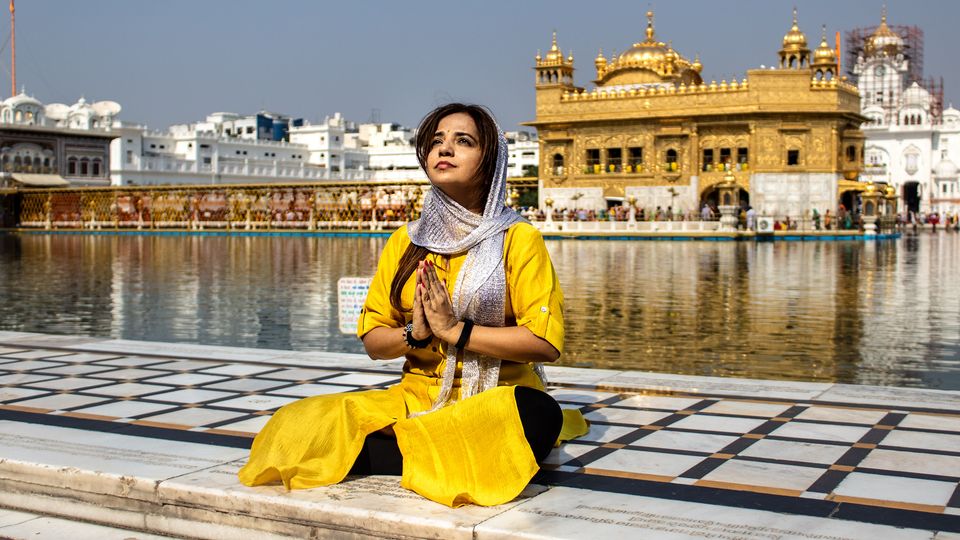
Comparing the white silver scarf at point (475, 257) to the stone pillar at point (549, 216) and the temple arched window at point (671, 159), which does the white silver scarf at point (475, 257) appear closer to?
the stone pillar at point (549, 216)

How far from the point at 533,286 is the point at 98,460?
1785mm

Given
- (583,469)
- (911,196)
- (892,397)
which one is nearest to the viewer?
(583,469)

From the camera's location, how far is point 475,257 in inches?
→ 159

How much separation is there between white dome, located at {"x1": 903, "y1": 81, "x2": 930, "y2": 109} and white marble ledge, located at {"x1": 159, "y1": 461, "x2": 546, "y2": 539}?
8329 centimetres

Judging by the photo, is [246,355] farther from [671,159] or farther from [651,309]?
[671,159]

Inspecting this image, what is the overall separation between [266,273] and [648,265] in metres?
7.59

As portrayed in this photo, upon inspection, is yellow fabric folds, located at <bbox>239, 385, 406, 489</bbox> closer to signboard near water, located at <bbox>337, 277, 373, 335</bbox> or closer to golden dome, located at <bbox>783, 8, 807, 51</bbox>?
signboard near water, located at <bbox>337, 277, 373, 335</bbox>

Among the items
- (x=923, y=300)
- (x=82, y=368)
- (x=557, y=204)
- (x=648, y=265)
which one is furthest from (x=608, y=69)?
(x=82, y=368)

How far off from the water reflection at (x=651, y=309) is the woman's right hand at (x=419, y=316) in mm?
4515

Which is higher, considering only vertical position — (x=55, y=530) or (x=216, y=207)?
(x=216, y=207)

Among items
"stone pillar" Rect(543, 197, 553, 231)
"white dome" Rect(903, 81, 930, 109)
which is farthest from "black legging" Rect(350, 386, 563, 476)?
"white dome" Rect(903, 81, 930, 109)

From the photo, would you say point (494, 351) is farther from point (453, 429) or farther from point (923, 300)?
point (923, 300)

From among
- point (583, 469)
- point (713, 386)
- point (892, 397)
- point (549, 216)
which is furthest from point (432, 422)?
point (549, 216)

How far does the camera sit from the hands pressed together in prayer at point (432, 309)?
12.7 ft
